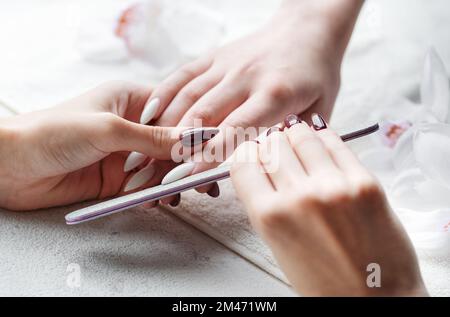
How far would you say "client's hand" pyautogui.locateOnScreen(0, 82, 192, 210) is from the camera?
0.66m

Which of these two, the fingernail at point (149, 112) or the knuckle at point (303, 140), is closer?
the knuckle at point (303, 140)

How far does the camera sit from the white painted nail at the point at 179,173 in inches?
25.7

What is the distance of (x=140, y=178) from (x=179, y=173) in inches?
2.4

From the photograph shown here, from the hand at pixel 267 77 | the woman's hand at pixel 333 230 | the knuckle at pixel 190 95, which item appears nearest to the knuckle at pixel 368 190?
the woman's hand at pixel 333 230

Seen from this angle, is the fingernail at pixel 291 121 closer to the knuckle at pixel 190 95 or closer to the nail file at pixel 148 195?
the nail file at pixel 148 195

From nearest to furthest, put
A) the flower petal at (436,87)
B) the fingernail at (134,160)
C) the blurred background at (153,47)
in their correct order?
the fingernail at (134,160)
the flower petal at (436,87)
the blurred background at (153,47)

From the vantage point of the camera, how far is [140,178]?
71 centimetres

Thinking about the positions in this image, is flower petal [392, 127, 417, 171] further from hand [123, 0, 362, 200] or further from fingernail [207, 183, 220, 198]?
fingernail [207, 183, 220, 198]

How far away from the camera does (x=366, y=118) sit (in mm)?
894

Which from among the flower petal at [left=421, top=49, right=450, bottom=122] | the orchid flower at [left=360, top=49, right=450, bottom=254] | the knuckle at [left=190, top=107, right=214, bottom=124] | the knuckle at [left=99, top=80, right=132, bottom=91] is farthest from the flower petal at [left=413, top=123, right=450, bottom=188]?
the knuckle at [left=99, top=80, right=132, bottom=91]

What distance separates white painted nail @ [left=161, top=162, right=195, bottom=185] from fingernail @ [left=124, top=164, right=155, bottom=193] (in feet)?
0.17

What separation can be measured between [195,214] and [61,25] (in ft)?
1.76

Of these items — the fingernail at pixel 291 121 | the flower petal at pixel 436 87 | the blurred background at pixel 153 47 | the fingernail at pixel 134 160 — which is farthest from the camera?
the blurred background at pixel 153 47
